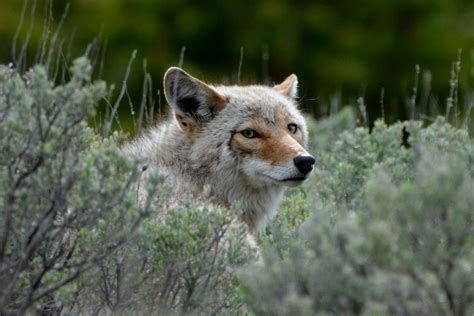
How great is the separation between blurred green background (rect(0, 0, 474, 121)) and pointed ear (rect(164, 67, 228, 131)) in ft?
40.8

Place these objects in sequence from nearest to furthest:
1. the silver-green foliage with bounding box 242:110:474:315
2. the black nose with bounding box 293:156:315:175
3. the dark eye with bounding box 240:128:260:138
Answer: the silver-green foliage with bounding box 242:110:474:315
the black nose with bounding box 293:156:315:175
the dark eye with bounding box 240:128:260:138

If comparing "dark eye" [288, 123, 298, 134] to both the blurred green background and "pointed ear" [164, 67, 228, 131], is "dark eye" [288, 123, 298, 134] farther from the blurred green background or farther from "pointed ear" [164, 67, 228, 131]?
the blurred green background

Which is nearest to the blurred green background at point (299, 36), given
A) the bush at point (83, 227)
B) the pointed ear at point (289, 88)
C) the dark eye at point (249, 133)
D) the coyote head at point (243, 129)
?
the pointed ear at point (289, 88)

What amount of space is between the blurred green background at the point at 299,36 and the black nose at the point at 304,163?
1293cm

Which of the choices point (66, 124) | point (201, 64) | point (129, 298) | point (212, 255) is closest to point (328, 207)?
point (212, 255)

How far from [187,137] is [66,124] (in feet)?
7.89

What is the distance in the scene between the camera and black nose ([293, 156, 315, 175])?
6.51 m

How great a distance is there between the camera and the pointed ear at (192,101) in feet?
22.5

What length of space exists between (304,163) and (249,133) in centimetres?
52

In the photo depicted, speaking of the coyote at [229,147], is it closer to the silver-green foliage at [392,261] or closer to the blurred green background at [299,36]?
the silver-green foliage at [392,261]

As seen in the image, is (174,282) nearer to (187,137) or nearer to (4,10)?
(187,137)

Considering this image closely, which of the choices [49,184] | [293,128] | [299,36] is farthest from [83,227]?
[299,36]

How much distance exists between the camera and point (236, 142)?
6.82 m

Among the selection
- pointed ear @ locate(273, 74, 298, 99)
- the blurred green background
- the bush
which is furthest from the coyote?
the blurred green background
